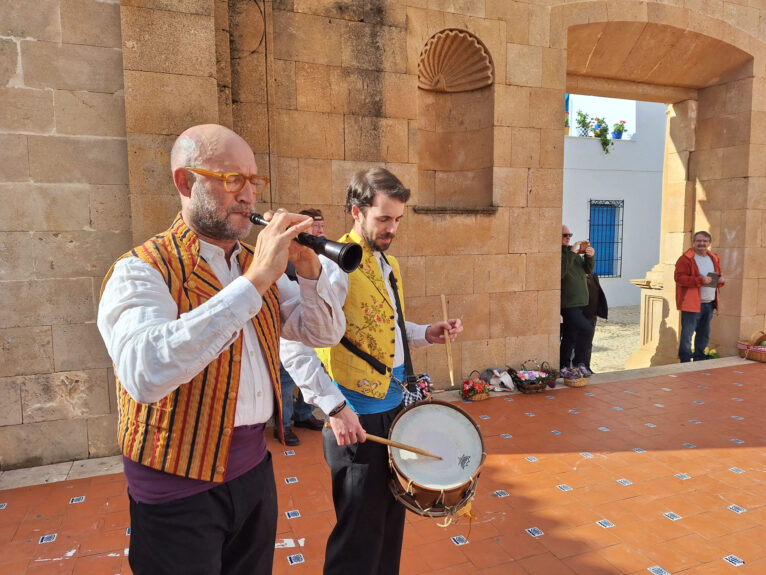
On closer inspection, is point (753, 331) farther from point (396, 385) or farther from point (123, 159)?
point (123, 159)

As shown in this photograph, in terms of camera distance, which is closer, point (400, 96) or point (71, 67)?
point (71, 67)

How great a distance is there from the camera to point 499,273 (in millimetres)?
5910

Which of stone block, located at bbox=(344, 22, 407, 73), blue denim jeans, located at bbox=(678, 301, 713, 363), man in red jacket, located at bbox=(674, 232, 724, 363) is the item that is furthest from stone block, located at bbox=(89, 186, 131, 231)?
blue denim jeans, located at bbox=(678, 301, 713, 363)

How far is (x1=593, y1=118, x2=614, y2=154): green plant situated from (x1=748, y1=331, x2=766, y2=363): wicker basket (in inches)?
356

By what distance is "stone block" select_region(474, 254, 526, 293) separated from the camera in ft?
19.1

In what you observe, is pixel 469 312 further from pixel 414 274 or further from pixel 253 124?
pixel 253 124

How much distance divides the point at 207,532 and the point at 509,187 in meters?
5.08

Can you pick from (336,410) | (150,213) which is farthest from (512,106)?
(336,410)

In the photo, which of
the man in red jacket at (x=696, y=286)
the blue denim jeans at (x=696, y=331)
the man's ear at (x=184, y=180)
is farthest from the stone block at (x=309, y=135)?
the blue denim jeans at (x=696, y=331)

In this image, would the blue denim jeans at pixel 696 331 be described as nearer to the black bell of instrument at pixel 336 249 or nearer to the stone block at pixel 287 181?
the stone block at pixel 287 181

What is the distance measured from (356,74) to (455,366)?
317 cm

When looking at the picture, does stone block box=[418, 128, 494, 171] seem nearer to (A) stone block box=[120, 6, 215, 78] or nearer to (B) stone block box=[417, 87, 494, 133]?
(B) stone block box=[417, 87, 494, 133]

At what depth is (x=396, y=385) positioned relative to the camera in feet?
7.17

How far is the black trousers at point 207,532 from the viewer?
1.42 m
